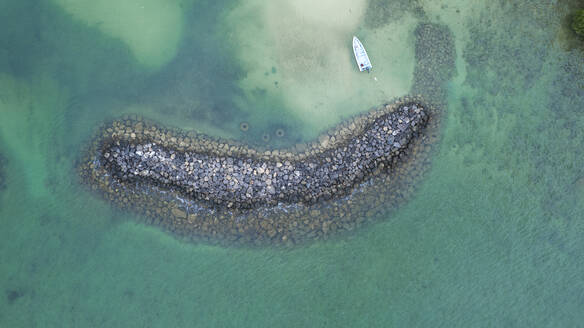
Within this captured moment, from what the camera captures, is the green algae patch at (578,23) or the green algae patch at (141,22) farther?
the green algae patch at (141,22)

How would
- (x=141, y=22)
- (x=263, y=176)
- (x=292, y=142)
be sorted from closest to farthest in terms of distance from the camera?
(x=263, y=176) → (x=292, y=142) → (x=141, y=22)

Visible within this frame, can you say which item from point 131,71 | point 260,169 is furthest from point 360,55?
point 131,71

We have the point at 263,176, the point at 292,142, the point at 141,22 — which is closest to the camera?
the point at 263,176

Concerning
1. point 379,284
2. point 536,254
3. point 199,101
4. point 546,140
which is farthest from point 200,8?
point 536,254

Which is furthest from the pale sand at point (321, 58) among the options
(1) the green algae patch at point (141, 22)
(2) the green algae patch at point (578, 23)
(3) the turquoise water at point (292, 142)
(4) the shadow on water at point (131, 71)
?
(2) the green algae patch at point (578, 23)

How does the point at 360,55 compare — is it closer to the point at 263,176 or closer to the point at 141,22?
the point at 263,176

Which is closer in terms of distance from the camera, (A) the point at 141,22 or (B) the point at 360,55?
(B) the point at 360,55

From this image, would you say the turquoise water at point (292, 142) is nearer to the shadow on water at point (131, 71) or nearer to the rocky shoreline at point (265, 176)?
the shadow on water at point (131, 71)
